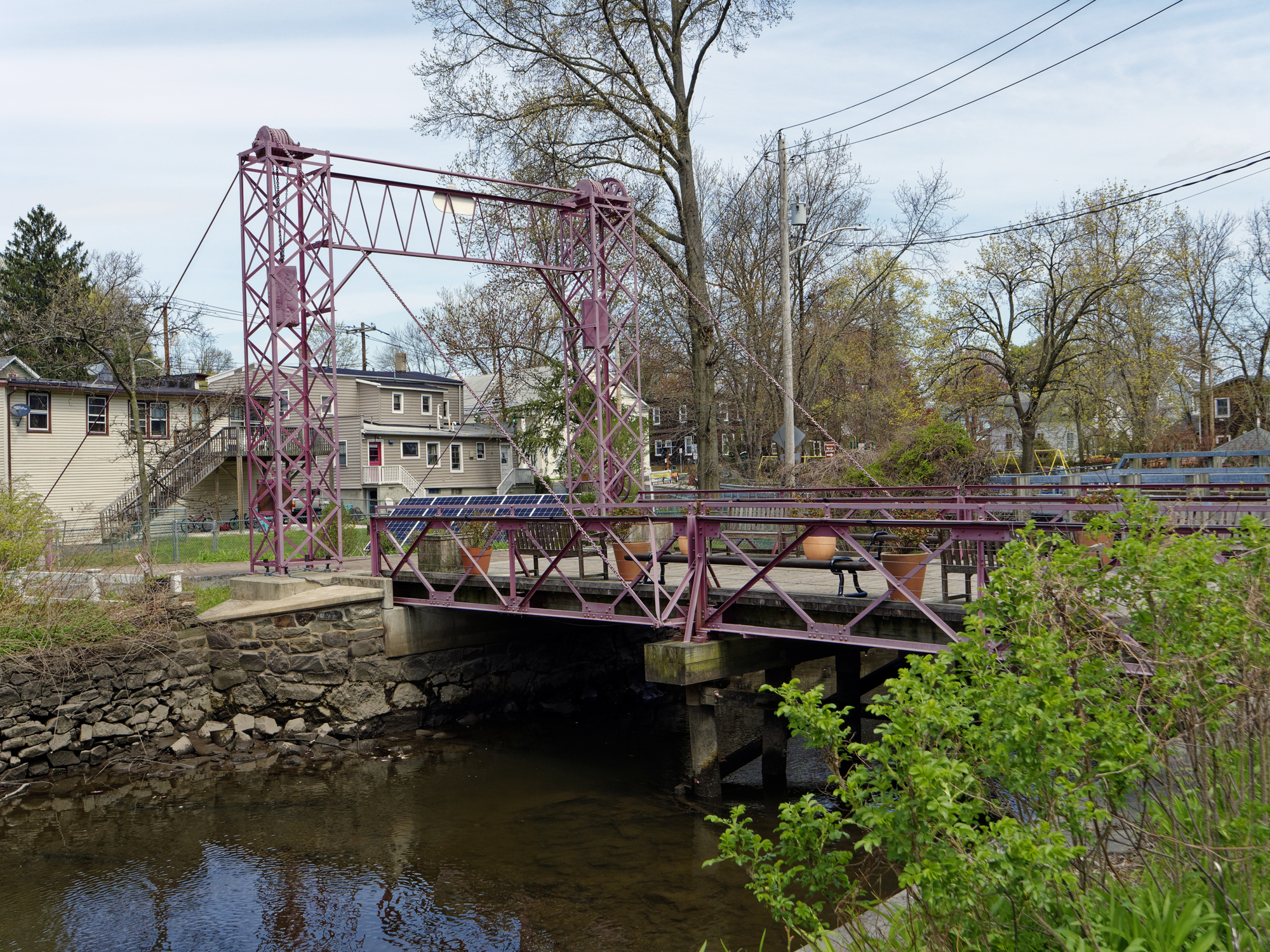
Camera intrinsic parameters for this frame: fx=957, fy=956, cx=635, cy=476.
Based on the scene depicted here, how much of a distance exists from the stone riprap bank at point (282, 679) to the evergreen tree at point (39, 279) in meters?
30.3

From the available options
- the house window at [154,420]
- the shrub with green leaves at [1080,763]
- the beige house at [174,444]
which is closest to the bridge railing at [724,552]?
the shrub with green leaves at [1080,763]

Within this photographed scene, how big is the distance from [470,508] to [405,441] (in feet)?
94.2

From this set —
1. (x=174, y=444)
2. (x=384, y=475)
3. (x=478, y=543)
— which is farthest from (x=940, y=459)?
(x=384, y=475)

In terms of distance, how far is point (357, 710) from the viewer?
1292 cm

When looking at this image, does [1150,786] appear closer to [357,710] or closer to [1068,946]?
[1068,946]

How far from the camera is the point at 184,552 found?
71.6ft

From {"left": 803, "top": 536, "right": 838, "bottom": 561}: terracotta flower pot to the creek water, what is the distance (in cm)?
319

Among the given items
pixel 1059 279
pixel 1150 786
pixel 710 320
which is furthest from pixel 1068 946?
pixel 1059 279

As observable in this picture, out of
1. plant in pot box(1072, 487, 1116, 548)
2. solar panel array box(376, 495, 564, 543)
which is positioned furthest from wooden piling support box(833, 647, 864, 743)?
solar panel array box(376, 495, 564, 543)

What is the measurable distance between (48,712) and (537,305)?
20164 mm

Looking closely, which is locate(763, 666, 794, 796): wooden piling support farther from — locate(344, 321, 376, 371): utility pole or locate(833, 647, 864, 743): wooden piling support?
locate(344, 321, 376, 371): utility pole

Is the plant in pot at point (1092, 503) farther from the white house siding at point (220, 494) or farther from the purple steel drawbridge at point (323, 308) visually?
the white house siding at point (220, 494)

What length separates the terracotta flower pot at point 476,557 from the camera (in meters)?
12.3

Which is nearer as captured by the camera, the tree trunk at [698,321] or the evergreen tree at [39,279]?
the tree trunk at [698,321]
